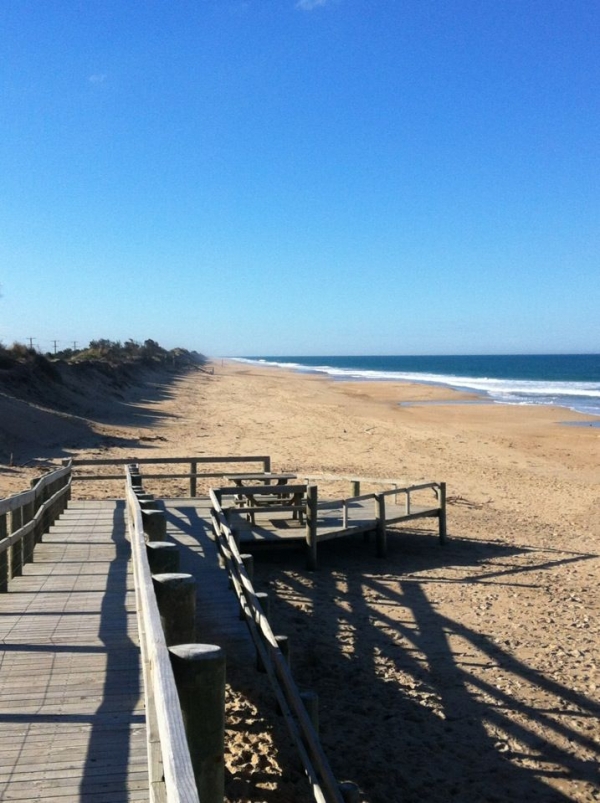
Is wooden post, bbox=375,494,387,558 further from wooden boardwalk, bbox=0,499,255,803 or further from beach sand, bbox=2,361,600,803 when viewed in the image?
wooden boardwalk, bbox=0,499,255,803

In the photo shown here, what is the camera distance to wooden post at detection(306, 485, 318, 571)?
36.5ft

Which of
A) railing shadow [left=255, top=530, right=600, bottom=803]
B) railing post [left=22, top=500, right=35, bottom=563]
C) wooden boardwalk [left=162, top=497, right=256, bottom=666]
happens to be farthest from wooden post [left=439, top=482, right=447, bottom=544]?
railing post [left=22, top=500, right=35, bottom=563]

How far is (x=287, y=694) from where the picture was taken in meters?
4.86

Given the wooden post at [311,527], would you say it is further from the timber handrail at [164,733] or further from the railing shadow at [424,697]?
the timber handrail at [164,733]

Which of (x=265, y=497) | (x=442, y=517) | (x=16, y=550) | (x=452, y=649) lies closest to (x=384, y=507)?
(x=442, y=517)

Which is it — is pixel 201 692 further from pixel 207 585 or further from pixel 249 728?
pixel 207 585

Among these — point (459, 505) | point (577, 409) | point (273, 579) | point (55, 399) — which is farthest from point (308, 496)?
point (577, 409)

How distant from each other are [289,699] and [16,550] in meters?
4.27

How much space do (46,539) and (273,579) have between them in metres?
3.28

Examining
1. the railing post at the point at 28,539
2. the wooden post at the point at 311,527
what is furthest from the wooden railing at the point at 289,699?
the wooden post at the point at 311,527

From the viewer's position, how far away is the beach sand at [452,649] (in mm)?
5738

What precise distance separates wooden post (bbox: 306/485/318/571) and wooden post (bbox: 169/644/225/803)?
819 centimetres

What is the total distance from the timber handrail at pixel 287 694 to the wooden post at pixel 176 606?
1.23m

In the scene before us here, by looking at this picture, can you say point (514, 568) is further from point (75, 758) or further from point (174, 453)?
point (174, 453)
